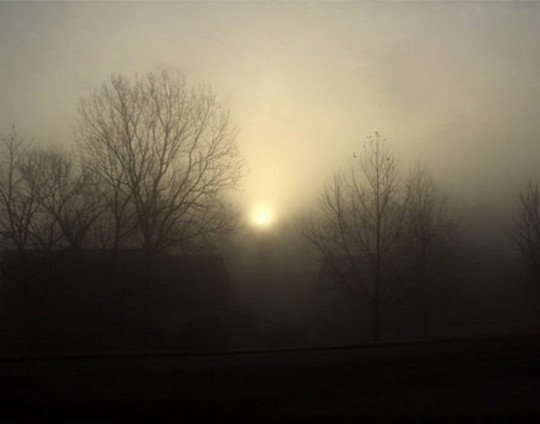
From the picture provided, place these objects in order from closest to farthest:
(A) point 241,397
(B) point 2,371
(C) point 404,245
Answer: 1. (A) point 241,397
2. (B) point 2,371
3. (C) point 404,245

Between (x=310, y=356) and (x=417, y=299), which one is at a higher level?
(x=417, y=299)

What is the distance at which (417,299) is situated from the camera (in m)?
38.8

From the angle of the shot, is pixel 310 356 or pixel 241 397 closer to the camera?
pixel 241 397

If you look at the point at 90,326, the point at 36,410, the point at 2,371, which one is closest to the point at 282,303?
the point at 90,326

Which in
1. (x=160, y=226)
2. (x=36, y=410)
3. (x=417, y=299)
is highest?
(x=160, y=226)

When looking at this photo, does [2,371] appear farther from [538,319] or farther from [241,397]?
[538,319]

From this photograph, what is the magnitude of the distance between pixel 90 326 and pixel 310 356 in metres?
16.2

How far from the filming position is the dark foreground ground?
34.5ft

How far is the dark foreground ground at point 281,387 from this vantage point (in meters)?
10.5

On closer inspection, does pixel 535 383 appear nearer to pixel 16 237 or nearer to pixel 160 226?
pixel 160 226

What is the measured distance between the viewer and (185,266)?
35.0 meters

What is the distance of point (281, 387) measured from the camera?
503 inches

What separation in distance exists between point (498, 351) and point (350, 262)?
17.1 m

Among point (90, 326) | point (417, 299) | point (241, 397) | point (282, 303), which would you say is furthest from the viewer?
point (282, 303)
